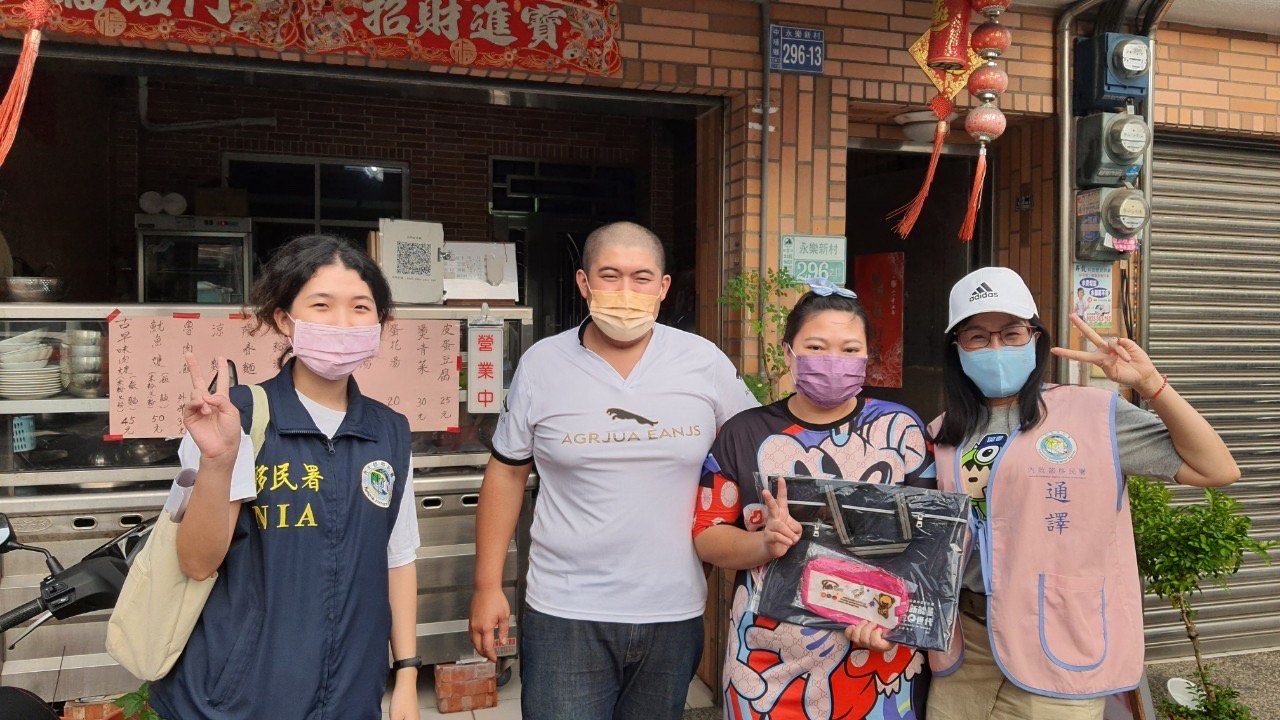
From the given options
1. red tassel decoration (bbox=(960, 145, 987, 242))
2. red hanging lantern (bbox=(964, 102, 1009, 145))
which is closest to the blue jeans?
red tassel decoration (bbox=(960, 145, 987, 242))

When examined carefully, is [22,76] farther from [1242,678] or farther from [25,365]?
[1242,678]

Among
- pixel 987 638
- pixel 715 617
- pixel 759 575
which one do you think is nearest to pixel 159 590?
pixel 759 575

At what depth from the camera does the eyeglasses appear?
7.07 feet

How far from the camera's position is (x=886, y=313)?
559cm

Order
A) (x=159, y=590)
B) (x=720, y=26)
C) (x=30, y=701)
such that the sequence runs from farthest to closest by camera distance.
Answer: (x=720, y=26) < (x=30, y=701) < (x=159, y=590)

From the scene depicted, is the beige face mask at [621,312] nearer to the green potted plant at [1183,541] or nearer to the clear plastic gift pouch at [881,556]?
the clear plastic gift pouch at [881,556]

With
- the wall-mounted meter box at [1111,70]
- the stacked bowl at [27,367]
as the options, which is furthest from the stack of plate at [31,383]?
the wall-mounted meter box at [1111,70]

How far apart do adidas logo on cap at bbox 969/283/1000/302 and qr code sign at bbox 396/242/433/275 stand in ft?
8.62

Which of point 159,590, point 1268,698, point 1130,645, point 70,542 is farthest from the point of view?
point 1268,698

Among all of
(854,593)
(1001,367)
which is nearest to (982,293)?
(1001,367)

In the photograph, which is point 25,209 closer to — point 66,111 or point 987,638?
point 66,111

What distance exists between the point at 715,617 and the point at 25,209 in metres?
5.64

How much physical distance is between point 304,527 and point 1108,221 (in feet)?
13.2

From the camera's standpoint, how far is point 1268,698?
4.26 meters
